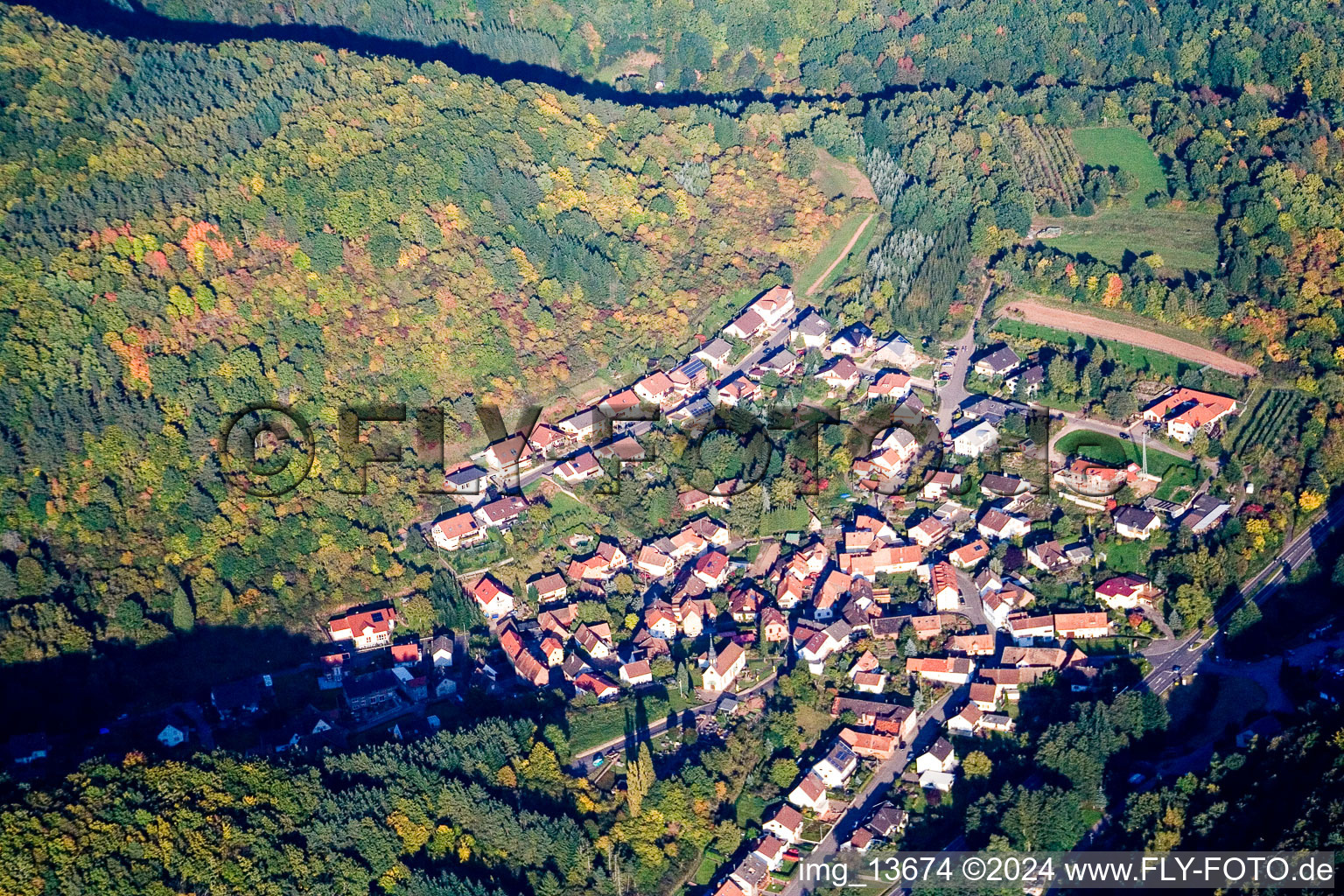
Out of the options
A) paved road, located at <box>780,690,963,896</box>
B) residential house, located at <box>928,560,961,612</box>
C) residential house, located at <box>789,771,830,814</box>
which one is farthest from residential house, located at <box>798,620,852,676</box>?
residential house, located at <box>789,771,830,814</box>

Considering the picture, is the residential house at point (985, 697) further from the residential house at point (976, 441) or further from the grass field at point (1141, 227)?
the grass field at point (1141, 227)

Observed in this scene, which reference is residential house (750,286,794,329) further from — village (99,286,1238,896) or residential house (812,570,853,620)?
residential house (812,570,853,620)

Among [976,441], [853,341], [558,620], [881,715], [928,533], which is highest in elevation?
[853,341]

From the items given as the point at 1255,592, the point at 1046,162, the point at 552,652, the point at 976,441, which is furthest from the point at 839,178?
Answer: the point at 552,652

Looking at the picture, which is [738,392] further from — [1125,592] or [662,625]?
[1125,592]

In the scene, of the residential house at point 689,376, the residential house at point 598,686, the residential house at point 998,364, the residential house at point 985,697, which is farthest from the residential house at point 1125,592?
the residential house at point 689,376

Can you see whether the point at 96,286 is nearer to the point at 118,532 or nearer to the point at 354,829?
the point at 118,532
